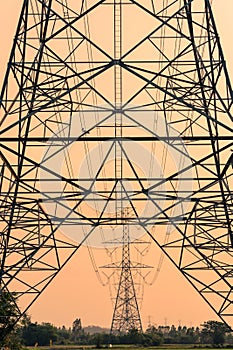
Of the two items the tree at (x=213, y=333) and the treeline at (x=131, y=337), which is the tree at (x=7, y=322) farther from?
the tree at (x=213, y=333)

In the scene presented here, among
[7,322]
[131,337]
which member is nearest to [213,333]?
[131,337]

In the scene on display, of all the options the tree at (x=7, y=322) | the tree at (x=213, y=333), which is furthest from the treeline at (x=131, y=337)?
the tree at (x=7, y=322)

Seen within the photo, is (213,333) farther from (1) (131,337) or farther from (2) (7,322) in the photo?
(2) (7,322)

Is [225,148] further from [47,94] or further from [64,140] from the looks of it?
[47,94]

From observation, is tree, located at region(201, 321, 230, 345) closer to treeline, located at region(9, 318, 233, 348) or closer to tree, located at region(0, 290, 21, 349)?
treeline, located at region(9, 318, 233, 348)

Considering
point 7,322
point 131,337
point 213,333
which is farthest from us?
point 213,333

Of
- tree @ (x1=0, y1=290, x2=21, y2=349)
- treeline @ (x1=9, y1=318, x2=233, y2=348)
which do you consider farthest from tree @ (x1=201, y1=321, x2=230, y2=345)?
tree @ (x1=0, y1=290, x2=21, y2=349)

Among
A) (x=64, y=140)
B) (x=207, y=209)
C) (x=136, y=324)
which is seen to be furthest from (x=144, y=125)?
(x=136, y=324)

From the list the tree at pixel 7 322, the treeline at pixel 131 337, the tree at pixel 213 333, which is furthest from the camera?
the tree at pixel 213 333
